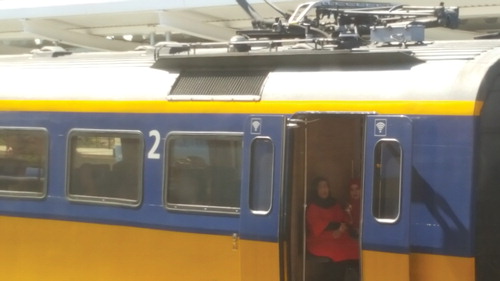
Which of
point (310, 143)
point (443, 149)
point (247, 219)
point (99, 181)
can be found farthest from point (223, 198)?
point (443, 149)

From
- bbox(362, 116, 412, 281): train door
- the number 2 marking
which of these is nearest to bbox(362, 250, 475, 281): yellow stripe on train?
bbox(362, 116, 412, 281): train door

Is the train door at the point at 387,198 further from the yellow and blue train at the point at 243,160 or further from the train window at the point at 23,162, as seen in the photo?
the train window at the point at 23,162

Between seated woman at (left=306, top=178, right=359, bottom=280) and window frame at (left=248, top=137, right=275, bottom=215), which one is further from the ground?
window frame at (left=248, top=137, right=275, bottom=215)

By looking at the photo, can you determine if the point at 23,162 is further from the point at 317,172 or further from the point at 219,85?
the point at 317,172

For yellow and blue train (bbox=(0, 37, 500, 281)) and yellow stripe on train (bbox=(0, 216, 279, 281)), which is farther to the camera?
yellow stripe on train (bbox=(0, 216, 279, 281))

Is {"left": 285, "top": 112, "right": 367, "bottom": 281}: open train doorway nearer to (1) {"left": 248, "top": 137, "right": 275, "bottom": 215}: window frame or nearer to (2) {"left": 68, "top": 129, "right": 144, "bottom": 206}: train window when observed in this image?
(1) {"left": 248, "top": 137, "right": 275, "bottom": 215}: window frame

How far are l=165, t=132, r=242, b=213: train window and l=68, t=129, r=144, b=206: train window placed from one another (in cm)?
40

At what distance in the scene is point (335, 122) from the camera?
8758 mm

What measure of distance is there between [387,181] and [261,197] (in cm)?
119

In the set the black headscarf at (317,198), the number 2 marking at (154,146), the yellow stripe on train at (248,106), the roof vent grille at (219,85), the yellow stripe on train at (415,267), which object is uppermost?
the roof vent grille at (219,85)

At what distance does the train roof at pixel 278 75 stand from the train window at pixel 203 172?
390 millimetres

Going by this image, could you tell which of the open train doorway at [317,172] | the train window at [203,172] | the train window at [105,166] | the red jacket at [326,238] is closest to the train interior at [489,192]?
the open train doorway at [317,172]

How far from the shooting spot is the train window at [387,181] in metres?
7.65

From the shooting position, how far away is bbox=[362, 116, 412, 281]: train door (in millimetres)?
7555
